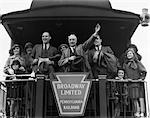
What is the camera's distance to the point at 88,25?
11.0 metres

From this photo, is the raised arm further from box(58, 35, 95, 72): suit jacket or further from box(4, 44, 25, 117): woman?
box(4, 44, 25, 117): woman

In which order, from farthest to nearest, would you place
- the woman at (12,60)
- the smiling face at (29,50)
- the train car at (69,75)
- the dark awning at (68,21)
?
the dark awning at (68,21) < the smiling face at (29,50) < the woman at (12,60) < the train car at (69,75)

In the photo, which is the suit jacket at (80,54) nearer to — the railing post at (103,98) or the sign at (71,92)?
the sign at (71,92)

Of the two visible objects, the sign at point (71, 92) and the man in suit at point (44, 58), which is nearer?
the sign at point (71, 92)

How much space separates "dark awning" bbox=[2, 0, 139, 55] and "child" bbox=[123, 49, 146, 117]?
1628 millimetres

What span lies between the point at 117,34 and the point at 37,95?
428 centimetres

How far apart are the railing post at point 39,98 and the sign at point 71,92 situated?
32cm

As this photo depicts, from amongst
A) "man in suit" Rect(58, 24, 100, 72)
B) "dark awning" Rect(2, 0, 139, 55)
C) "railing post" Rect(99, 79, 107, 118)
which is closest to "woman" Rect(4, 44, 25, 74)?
"man in suit" Rect(58, 24, 100, 72)

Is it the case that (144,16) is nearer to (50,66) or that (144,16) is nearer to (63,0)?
(63,0)

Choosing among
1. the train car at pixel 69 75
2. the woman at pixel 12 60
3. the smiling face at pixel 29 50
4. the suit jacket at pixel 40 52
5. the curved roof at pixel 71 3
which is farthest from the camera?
the curved roof at pixel 71 3

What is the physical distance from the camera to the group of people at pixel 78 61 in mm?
8961

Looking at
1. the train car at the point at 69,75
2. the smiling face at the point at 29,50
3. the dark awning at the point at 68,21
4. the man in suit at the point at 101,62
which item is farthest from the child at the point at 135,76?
the smiling face at the point at 29,50

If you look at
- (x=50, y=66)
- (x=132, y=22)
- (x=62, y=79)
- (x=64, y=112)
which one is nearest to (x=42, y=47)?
(x=50, y=66)

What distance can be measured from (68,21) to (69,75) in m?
2.68
